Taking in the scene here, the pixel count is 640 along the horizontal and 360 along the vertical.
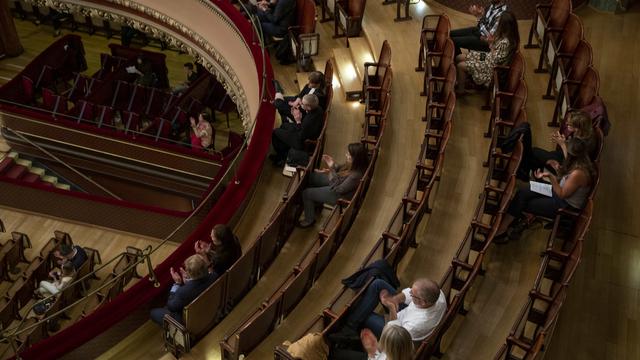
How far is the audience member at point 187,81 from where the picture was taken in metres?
4.13

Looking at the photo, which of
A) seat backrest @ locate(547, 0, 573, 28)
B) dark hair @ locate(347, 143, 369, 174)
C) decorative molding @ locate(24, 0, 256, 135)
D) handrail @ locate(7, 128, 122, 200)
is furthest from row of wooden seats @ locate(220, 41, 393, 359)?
handrail @ locate(7, 128, 122, 200)

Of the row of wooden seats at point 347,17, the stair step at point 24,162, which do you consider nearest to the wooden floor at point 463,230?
the row of wooden seats at point 347,17

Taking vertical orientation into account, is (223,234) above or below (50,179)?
above

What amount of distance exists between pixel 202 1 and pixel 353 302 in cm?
224

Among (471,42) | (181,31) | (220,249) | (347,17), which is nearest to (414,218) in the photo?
(220,249)

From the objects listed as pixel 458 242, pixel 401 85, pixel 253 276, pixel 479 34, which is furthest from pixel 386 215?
pixel 479 34

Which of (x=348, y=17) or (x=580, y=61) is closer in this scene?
(x=580, y=61)

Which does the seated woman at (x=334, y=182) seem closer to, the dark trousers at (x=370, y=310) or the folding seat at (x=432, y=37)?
the dark trousers at (x=370, y=310)

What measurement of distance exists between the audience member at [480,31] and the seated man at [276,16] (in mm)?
748

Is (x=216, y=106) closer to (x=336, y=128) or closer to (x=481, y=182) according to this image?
(x=336, y=128)

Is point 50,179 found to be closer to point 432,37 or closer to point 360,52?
point 360,52

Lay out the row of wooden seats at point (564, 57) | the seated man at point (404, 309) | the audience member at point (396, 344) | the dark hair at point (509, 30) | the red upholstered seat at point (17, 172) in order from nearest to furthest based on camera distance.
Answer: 1. the audience member at point (396, 344)
2. the seated man at point (404, 309)
3. the row of wooden seats at point (564, 57)
4. the dark hair at point (509, 30)
5. the red upholstered seat at point (17, 172)

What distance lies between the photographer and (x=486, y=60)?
8.20 ft

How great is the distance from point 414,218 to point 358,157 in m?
0.28
